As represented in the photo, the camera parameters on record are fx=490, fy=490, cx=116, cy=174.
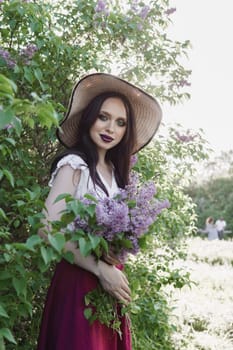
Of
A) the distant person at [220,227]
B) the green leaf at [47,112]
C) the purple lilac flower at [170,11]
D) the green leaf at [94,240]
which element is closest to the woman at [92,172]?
the green leaf at [94,240]

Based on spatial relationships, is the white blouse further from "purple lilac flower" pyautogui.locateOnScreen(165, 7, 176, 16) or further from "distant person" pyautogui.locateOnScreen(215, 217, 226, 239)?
"distant person" pyautogui.locateOnScreen(215, 217, 226, 239)

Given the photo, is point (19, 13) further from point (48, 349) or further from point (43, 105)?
point (48, 349)

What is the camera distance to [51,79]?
2.11 m

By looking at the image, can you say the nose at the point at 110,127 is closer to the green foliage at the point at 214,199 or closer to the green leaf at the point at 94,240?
the green leaf at the point at 94,240

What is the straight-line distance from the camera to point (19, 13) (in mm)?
1737

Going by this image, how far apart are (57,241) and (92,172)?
58cm

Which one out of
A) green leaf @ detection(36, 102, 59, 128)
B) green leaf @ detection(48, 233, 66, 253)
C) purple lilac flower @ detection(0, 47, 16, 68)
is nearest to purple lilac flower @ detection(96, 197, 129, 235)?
green leaf @ detection(48, 233, 66, 253)

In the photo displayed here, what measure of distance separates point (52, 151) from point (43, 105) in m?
1.31

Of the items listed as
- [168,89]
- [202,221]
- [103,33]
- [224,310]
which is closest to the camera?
[103,33]

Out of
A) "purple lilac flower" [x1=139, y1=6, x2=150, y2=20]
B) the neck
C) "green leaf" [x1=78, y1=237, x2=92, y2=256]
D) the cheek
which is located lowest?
"green leaf" [x1=78, y1=237, x2=92, y2=256]

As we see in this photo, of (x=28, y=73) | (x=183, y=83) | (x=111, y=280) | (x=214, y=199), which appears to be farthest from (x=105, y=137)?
(x=214, y=199)

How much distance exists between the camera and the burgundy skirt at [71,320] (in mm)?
1430

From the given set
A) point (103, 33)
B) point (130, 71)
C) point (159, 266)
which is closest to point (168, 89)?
point (130, 71)

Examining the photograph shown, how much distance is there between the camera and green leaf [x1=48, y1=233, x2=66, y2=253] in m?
0.97
